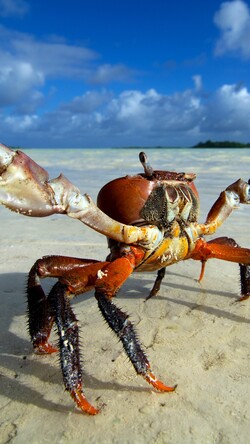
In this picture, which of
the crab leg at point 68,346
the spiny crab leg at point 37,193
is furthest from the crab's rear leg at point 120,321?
the spiny crab leg at point 37,193

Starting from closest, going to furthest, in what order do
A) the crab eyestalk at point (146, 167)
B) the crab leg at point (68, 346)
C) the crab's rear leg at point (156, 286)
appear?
the crab leg at point (68, 346) → the crab eyestalk at point (146, 167) → the crab's rear leg at point (156, 286)

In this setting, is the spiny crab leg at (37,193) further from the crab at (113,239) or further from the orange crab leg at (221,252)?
the orange crab leg at (221,252)

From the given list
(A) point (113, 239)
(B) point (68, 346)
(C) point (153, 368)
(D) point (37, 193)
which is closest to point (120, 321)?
(B) point (68, 346)

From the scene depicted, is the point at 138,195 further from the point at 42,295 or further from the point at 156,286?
the point at 156,286

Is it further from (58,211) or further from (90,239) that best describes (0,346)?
(90,239)

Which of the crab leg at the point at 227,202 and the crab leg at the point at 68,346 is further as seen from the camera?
the crab leg at the point at 227,202

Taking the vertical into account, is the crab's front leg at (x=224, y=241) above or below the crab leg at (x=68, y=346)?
above

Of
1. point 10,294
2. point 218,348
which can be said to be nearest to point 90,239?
point 10,294
